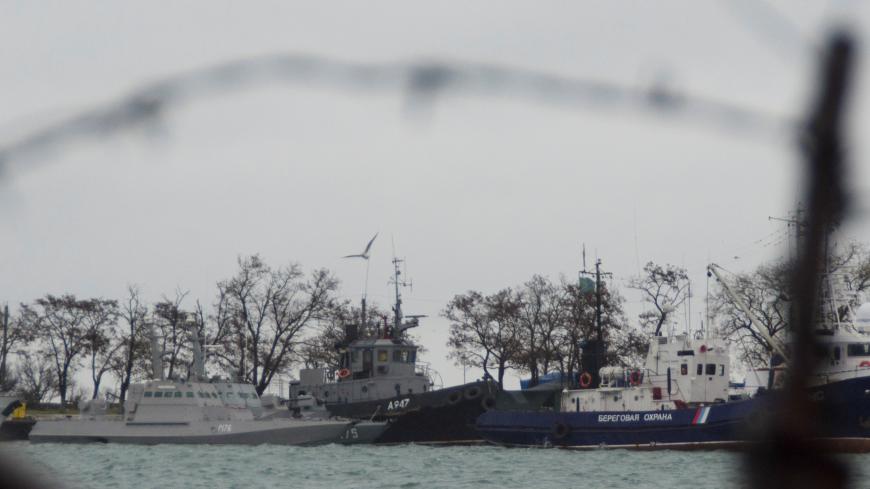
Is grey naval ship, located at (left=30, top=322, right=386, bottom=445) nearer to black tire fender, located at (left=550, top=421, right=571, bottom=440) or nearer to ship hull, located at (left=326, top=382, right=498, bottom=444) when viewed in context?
ship hull, located at (left=326, top=382, right=498, bottom=444)

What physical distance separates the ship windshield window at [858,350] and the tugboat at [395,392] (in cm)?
1817

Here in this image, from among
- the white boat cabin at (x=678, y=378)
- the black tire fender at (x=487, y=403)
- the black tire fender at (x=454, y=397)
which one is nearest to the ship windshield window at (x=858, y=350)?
the white boat cabin at (x=678, y=378)

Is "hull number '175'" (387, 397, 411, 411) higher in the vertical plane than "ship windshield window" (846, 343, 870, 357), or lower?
lower

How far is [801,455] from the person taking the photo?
45.4 inches

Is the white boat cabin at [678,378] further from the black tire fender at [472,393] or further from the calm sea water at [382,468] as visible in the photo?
the black tire fender at [472,393]

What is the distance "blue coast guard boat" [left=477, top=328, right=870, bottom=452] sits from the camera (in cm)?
4228

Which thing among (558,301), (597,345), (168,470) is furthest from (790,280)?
(558,301)

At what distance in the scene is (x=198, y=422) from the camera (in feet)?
167

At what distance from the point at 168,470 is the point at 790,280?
33.3 metres

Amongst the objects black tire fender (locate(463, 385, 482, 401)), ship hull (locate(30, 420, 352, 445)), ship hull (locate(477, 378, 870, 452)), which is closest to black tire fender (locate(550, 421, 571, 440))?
ship hull (locate(477, 378, 870, 452))

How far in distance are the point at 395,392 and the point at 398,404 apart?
9.07 ft

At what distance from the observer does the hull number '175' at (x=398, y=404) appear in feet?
173

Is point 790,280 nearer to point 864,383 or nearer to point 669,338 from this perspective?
point 864,383

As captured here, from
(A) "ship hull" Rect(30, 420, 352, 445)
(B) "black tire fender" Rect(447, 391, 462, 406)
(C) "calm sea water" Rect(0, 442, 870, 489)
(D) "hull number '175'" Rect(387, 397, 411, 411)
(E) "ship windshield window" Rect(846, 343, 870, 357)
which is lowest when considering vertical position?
(C) "calm sea water" Rect(0, 442, 870, 489)
